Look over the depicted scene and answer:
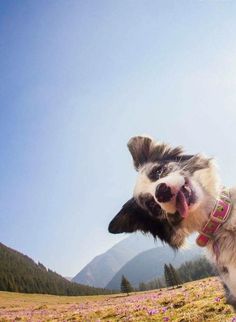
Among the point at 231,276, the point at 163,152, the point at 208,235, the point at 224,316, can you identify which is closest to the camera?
the point at 231,276

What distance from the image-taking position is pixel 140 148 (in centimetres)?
720

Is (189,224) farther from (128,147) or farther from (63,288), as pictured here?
(63,288)

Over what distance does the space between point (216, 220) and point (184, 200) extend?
2.22 feet

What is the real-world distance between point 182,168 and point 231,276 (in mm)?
2168

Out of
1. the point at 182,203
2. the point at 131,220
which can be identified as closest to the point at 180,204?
the point at 182,203

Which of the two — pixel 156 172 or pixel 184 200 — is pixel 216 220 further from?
pixel 156 172

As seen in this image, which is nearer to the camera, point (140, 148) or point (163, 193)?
point (163, 193)

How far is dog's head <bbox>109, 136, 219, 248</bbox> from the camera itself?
18.5ft

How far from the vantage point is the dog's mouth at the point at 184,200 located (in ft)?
18.4

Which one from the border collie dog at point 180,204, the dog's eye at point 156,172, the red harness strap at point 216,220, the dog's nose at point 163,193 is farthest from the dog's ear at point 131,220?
the red harness strap at point 216,220

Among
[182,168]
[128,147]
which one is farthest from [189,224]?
[128,147]

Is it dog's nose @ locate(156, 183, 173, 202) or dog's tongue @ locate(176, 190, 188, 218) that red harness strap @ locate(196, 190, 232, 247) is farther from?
dog's nose @ locate(156, 183, 173, 202)

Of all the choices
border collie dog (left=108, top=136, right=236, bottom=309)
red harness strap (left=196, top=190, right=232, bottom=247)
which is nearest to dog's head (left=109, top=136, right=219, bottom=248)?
border collie dog (left=108, top=136, right=236, bottom=309)

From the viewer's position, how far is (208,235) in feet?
17.3
